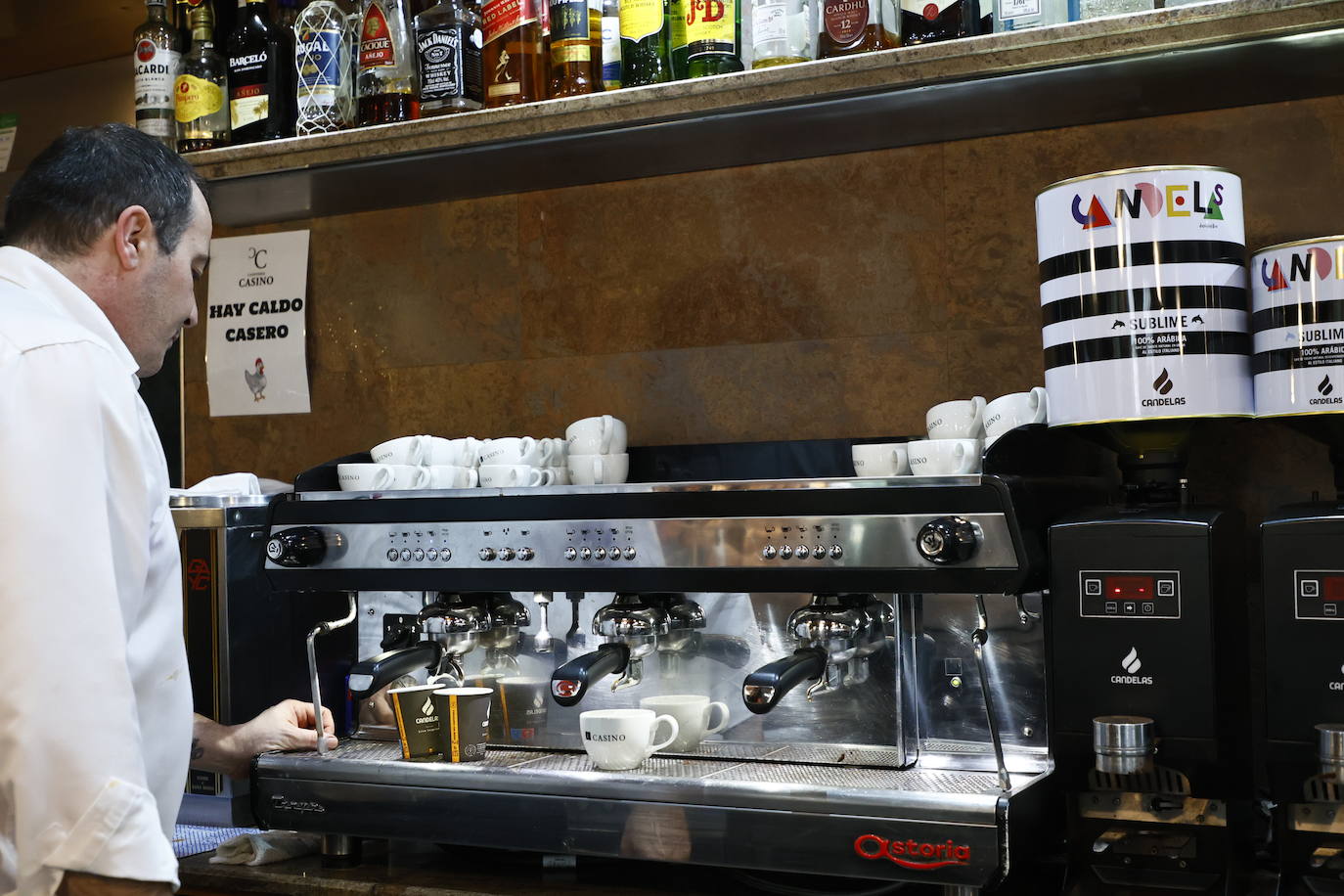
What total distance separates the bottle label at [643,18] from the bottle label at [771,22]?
0.15 meters

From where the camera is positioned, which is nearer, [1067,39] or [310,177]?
[1067,39]

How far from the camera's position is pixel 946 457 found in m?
1.40

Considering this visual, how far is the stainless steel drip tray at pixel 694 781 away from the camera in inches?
48.8

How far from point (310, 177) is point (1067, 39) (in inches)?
41.7

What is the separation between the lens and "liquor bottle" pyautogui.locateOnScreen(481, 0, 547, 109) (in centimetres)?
179

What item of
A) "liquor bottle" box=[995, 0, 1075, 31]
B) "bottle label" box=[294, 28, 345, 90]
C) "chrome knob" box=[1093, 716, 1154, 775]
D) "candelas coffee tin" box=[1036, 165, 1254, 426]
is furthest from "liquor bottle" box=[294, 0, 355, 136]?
"chrome knob" box=[1093, 716, 1154, 775]

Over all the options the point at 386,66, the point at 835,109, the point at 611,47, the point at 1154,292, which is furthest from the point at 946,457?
the point at 386,66

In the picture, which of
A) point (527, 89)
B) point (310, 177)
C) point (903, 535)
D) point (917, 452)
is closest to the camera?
point (903, 535)

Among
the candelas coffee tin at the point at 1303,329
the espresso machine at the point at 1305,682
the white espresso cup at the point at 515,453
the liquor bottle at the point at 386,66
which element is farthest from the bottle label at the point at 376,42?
the espresso machine at the point at 1305,682

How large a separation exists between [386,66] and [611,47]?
33cm

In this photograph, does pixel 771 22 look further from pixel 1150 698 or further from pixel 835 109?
pixel 1150 698

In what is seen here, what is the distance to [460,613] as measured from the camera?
1.56 m

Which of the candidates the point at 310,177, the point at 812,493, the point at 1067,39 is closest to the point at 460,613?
the point at 812,493

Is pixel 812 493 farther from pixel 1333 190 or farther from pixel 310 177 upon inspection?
pixel 310 177
